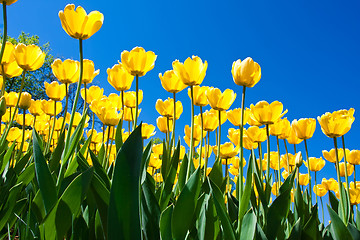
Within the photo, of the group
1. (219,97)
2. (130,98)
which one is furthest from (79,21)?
(219,97)

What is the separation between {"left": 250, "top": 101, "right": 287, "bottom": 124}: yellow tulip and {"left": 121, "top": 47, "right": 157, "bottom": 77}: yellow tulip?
682mm

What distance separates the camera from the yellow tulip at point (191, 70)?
76.1 inches

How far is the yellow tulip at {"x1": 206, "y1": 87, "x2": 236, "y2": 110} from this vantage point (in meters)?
2.12

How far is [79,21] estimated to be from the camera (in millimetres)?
1603

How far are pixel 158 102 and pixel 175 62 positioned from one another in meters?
0.56

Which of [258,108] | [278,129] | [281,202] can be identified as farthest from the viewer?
[278,129]

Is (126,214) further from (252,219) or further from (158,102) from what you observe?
(158,102)

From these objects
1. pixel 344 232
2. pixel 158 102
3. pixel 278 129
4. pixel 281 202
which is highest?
pixel 158 102

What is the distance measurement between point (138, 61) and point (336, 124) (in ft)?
4.06

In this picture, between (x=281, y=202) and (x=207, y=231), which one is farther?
(x=281, y=202)

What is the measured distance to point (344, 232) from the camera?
1.62 m

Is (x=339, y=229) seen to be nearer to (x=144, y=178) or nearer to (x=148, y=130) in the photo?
(x=144, y=178)

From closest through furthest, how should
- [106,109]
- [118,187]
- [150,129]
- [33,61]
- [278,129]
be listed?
[118,187], [106,109], [33,61], [278,129], [150,129]

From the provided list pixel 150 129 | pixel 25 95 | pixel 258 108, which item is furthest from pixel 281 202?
pixel 25 95
